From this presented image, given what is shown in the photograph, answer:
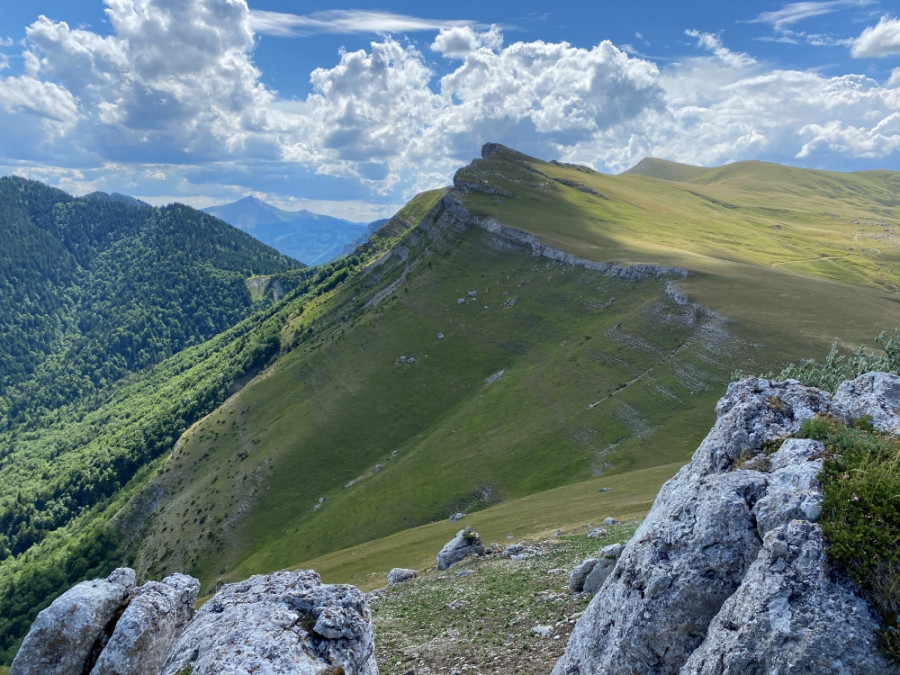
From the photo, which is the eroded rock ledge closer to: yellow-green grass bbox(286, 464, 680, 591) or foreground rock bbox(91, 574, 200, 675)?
yellow-green grass bbox(286, 464, 680, 591)

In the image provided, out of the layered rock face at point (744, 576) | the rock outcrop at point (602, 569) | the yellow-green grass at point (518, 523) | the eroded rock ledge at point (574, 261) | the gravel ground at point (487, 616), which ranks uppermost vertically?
the eroded rock ledge at point (574, 261)

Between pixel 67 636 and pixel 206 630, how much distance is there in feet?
30.1

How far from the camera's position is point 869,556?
517 inches

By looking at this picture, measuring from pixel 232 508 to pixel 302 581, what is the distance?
392 ft

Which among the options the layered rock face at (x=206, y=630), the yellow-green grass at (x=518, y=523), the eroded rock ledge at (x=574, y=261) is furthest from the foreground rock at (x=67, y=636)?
the eroded rock ledge at (x=574, y=261)

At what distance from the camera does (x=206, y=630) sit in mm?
18906

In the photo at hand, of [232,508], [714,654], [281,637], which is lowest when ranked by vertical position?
[232,508]

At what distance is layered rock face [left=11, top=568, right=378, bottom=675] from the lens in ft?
56.6

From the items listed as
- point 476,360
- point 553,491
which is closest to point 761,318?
point 553,491

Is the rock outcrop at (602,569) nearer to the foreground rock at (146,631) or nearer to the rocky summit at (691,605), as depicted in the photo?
the rocky summit at (691,605)

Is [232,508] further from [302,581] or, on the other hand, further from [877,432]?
[877,432]

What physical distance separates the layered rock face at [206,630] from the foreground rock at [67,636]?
0.04 metres

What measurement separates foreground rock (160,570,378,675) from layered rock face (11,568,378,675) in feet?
0.12

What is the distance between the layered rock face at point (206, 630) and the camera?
56.6 feet
